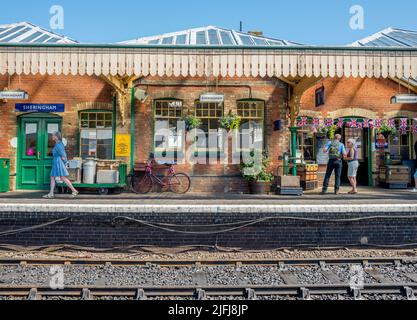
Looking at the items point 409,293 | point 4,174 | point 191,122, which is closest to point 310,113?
point 191,122

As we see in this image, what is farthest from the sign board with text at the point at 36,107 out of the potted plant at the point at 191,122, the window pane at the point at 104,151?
the potted plant at the point at 191,122

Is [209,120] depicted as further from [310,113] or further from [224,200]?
[224,200]

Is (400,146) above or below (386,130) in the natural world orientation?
below

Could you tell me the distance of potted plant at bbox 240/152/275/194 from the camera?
11.3 m

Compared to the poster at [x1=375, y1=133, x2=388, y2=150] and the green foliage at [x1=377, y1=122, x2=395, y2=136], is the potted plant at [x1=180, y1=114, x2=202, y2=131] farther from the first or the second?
the poster at [x1=375, y1=133, x2=388, y2=150]

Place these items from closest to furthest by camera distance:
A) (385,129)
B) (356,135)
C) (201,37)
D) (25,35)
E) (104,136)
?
(25,35) < (201,37) < (104,136) < (385,129) < (356,135)

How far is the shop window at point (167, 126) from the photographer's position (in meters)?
12.2

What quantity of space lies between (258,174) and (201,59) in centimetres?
463

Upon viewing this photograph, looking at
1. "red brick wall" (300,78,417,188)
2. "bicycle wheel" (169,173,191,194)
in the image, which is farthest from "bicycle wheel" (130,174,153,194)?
"red brick wall" (300,78,417,188)

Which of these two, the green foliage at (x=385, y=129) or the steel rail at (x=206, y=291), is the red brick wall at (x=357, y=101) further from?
the steel rail at (x=206, y=291)

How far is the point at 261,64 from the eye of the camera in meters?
8.10

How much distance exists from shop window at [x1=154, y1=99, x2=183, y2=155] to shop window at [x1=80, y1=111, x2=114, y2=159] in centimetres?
153

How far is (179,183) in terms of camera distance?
38.9ft
